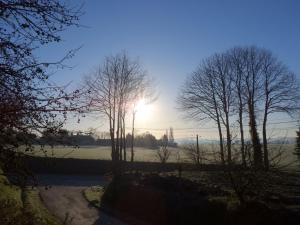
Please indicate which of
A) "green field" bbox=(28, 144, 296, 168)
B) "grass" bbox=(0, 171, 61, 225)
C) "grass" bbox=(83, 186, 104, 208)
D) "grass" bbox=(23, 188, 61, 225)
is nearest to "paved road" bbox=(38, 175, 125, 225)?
"grass" bbox=(83, 186, 104, 208)

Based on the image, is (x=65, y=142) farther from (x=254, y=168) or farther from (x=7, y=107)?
(x=254, y=168)

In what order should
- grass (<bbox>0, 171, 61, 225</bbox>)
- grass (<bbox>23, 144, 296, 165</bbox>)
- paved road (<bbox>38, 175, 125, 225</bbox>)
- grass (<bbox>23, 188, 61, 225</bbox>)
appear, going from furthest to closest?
paved road (<bbox>38, 175, 125, 225</bbox>) < grass (<bbox>23, 188, 61, 225</bbox>) < grass (<bbox>0, 171, 61, 225</bbox>) < grass (<bbox>23, 144, 296, 165</bbox>)

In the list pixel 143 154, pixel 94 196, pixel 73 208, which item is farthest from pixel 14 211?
pixel 143 154

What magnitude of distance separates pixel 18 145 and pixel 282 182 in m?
20.5

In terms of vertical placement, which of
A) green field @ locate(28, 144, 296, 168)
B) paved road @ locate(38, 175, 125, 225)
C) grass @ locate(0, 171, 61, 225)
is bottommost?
paved road @ locate(38, 175, 125, 225)

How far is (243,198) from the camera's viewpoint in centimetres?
1516

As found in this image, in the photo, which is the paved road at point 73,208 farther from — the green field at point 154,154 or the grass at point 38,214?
the green field at point 154,154

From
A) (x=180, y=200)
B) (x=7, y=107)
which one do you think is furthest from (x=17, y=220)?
(x=180, y=200)

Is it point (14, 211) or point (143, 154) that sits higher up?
point (143, 154)

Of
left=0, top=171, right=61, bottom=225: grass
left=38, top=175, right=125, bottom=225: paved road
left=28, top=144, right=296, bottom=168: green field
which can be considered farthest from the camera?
left=38, top=175, right=125, bottom=225: paved road

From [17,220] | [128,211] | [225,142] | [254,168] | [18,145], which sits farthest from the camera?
[128,211]

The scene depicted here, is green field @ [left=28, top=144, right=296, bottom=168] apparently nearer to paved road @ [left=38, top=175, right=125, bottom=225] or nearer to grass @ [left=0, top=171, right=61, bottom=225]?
grass @ [left=0, top=171, right=61, bottom=225]

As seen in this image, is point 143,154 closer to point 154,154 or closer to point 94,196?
point 154,154

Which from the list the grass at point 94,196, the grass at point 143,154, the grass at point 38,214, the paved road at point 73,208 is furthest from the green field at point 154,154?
the grass at point 94,196
